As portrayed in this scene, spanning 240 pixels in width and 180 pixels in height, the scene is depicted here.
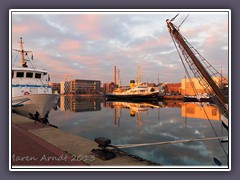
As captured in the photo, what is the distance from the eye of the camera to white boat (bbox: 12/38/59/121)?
44.8 feet

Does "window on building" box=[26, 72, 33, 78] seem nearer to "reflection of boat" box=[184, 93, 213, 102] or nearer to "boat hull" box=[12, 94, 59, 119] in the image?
"boat hull" box=[12, 94, 59, 119]

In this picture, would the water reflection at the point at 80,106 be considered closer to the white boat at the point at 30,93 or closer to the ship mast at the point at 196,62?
the white boat at the point at 30,93

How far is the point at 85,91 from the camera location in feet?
370

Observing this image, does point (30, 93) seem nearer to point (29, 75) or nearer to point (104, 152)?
point (29, 75)

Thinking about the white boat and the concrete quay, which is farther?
the white boat

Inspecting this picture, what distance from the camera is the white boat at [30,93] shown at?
44.8 ft

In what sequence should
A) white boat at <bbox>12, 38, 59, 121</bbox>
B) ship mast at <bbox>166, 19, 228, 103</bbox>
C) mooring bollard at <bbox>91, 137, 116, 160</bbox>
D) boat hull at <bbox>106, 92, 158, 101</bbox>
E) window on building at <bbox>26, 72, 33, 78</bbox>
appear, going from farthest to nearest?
boat hull at <bbox>106, 92, 158, 101</bbox>, window on building at <bbox>26, 72, 33, 78</bbox>, white boat at <bbox>12, 38, 59, 121</bbox>, ship mast at <bbox>166, 19, 228, 103</bbox>, mooring bollard at <bbox>91, 137, 116, 160</bbox>

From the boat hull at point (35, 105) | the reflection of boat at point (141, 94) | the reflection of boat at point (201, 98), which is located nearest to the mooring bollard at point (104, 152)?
the reflection of boat at point (201, 98)

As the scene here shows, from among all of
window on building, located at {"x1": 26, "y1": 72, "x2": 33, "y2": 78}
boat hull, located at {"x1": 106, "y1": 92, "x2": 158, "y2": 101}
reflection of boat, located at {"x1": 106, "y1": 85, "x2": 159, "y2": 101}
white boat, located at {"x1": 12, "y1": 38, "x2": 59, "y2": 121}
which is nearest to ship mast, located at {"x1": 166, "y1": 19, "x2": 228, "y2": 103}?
white boat, located at {"x1": 12, "y1": 38, "x2": 59, "y2": 121}

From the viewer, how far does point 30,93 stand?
1429 centimetres

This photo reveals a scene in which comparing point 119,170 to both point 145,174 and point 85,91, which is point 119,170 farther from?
point 85,91

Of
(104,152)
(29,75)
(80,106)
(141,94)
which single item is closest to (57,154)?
(104,152)

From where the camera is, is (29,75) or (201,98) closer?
(29,75)
